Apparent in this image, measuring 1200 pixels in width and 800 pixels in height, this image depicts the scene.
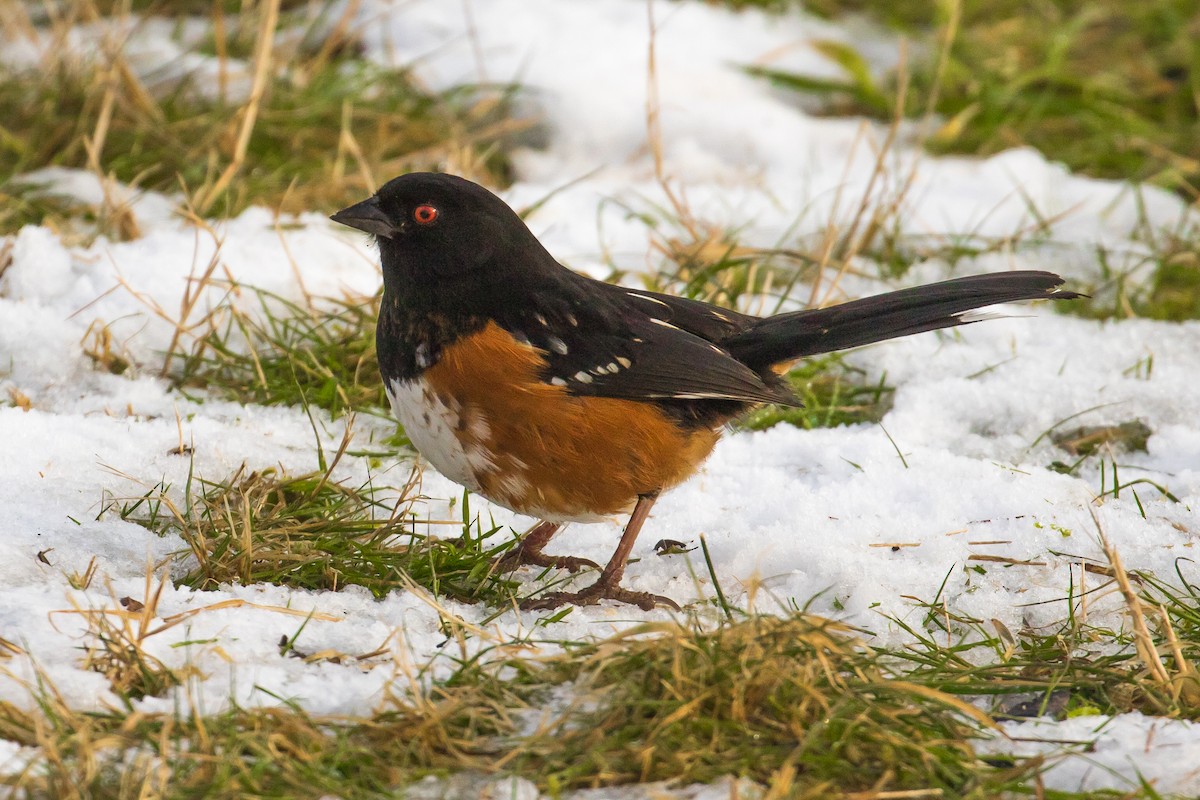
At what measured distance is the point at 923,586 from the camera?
2875 millimetres

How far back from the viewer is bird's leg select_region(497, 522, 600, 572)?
10.0 ft

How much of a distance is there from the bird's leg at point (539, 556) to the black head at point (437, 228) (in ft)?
2.06

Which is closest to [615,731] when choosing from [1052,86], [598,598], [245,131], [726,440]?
[598,598]

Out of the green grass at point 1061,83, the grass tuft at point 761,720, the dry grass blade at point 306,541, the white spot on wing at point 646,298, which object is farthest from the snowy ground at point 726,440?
the white spot on wing at point 646,298

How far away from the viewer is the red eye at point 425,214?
10.3 feet

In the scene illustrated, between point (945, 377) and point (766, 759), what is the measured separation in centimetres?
222

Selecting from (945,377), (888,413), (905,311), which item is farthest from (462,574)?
(945,377)

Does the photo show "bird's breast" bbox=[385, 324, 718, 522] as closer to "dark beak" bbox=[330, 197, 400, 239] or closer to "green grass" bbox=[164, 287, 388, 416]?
"dark beak" bbox=[330, 197, 400, 239]

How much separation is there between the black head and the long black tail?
0.72 meters

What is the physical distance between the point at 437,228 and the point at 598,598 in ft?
3.11

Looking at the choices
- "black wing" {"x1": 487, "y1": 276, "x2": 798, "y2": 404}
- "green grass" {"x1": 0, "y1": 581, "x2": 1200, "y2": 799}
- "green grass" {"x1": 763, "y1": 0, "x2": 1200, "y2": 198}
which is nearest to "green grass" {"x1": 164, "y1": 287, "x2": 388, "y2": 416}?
"black wing" {"x1": 487, "y1": 276, "x2": 798, "y2": 404}

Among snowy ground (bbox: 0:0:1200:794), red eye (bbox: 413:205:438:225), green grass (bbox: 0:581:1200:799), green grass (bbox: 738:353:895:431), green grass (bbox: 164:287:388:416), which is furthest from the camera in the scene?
green grass (bbox: 738:353:895:431)

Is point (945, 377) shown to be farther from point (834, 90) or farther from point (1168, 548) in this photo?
point (834, 90)

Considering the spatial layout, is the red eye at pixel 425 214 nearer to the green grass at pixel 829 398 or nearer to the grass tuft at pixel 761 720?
the green grass at pixel 829 398
